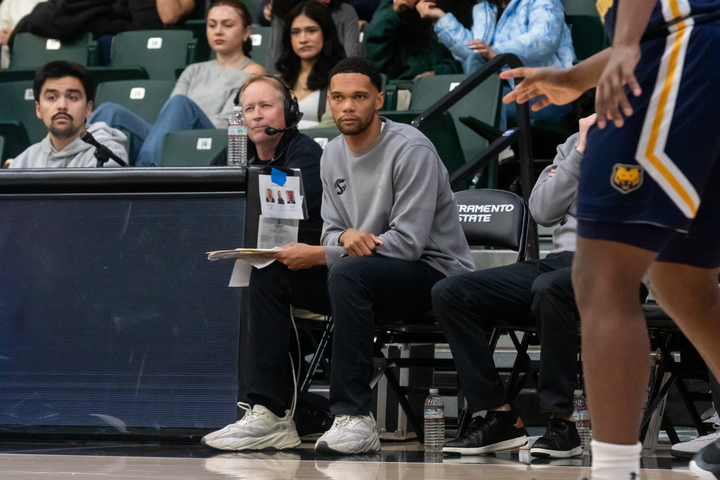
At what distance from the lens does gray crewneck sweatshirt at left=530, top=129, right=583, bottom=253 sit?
2.83 m

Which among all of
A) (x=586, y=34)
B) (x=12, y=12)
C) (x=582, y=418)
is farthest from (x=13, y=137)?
(x=582, y=418)

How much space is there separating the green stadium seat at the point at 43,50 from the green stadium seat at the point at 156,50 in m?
0.30

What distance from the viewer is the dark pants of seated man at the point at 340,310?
2.66 meters

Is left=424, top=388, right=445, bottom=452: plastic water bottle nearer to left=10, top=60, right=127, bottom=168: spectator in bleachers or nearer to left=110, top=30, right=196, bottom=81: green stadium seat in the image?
left=10, top=60, right=127, bottom=168: spectator in bleachers

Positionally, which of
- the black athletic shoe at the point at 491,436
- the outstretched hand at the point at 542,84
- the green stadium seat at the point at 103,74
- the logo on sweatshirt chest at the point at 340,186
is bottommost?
the black athletic shoe at the point at 491,436

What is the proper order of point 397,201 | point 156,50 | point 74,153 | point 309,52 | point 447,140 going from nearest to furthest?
point 397,201 < point 74,153 < point 447,140 < point 309,52 < point 156,50

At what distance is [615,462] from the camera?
1.27 meters

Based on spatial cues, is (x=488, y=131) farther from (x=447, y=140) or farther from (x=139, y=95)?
(x=139, y=95)

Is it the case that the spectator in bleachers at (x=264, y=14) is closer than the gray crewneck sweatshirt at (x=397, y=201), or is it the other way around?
the gray crewneck sweatshirt at (x=397, y=201)

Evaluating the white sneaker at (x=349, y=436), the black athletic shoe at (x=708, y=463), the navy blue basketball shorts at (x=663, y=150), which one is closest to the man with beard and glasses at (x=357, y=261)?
the white sneaker at (x=349, y=436)

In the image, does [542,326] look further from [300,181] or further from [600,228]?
[600,228]

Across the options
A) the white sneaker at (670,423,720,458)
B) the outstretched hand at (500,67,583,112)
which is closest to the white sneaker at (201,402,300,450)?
the white sneaker at (670,423,720,458)

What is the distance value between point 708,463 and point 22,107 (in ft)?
16.2

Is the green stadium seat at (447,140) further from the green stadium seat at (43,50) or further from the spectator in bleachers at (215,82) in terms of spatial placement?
the green stadium seat at (43,50)
